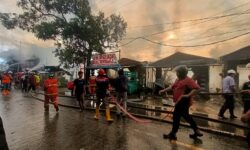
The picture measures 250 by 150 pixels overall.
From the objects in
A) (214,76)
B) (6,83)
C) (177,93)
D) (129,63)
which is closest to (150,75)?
(129,63)

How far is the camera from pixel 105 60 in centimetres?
2339

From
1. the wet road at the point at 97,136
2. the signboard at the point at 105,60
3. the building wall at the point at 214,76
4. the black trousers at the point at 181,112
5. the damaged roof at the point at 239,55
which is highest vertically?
the damaged roof at the point at 239,55

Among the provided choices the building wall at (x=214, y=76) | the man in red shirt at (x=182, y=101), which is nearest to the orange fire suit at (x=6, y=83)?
the building wall at (x=214, y=76)

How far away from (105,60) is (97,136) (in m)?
14.6

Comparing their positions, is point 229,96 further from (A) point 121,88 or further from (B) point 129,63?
(B) point 129,63

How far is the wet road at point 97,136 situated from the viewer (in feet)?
25.7

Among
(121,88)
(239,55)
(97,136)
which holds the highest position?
(239,55)

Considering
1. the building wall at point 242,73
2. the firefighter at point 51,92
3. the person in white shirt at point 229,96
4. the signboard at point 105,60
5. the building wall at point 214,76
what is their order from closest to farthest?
the person in white shirt at point 229,96 < the firefighter at point 51,92 < the signboard at point 105,60 < the building wall at point 242,73 < the building wall at point 214,76

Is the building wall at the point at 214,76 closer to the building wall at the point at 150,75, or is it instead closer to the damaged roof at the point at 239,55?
the damaged roof at the point at 239,55

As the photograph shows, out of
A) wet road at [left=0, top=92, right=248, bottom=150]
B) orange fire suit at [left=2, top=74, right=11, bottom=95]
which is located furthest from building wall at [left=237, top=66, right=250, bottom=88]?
orange fire suit at [left=2, top=74, right=11, bottom=95]

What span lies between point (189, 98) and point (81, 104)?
25.2 ft

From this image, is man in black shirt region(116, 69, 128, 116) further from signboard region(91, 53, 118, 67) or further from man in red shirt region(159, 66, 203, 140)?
signboard region(91, 53, 118, 67)

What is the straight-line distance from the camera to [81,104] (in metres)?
15.3

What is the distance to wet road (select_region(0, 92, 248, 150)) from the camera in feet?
25.7
